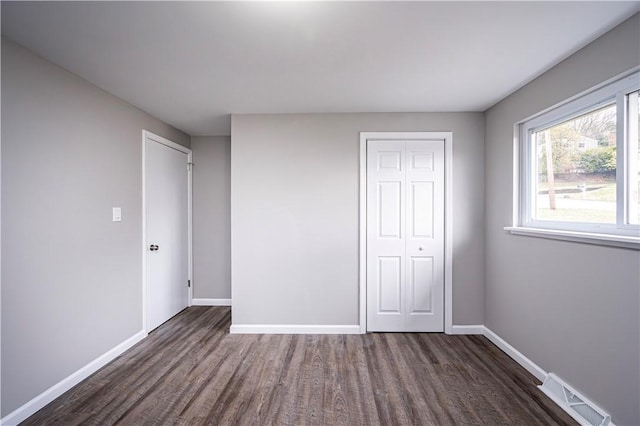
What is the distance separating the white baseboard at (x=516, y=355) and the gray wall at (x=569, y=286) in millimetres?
49

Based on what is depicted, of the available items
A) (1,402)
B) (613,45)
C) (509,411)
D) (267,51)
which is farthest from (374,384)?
(613,45)

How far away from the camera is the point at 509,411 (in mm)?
1867

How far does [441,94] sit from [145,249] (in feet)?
11.0

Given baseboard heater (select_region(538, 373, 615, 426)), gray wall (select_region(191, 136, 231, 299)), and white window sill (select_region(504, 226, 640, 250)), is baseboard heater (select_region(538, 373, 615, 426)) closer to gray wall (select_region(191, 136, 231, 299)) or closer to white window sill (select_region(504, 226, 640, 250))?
white window sill (select_region(504, 226, 640, 250))

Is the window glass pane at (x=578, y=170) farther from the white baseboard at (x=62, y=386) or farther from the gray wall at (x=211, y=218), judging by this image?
the white baseboard at (x=62, y=386)

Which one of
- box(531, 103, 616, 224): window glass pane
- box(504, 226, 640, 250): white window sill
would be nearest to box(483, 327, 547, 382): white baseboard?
box(504, 226, 640, 250): white window sill

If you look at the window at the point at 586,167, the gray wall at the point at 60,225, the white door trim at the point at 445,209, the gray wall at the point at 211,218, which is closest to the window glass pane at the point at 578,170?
the window at the point at 586,167

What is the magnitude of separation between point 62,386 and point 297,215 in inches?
90.4

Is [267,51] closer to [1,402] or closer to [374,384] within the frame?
[374,384]

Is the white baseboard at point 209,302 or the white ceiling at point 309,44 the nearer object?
the white ceiling at point 309,44

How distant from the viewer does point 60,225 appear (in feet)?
6.72

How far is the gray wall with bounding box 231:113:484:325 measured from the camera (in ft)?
10.1

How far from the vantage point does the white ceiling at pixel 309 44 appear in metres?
1.49

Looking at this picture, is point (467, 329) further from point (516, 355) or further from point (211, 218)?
point (211, 218)
